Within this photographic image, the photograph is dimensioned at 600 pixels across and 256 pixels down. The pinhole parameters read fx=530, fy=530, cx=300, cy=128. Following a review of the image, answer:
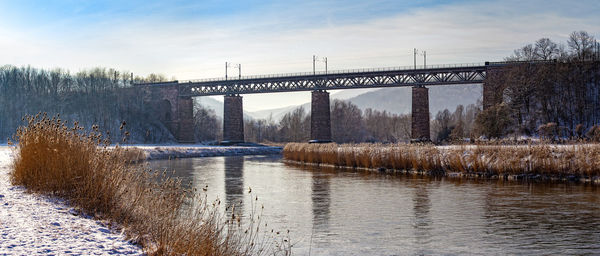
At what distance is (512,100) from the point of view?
194ft

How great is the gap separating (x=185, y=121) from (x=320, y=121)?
27.3m

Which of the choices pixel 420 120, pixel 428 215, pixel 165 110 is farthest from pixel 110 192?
pixel 165 110

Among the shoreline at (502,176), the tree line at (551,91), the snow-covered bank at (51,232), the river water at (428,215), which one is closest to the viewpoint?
the snow-covered bank at (51,232)

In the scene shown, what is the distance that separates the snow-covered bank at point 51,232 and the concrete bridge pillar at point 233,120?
69909 millimetres

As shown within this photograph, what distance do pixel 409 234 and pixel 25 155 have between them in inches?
352

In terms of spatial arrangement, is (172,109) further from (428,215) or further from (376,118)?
(428,215)

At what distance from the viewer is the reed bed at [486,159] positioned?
22984 mm

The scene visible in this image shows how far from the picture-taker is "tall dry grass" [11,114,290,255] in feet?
27.8

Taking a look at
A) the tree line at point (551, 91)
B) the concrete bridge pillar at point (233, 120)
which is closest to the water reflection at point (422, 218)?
the tree line at point (551, 91)

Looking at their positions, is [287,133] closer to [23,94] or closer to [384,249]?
[23,94]

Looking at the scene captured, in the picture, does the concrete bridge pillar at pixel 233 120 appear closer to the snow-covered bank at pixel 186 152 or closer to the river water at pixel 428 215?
the snow-covered bank at pixel 186 152

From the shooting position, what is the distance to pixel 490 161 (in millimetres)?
25750

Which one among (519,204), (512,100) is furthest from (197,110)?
(519,204)

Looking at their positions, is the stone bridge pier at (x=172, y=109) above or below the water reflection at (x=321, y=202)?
above
